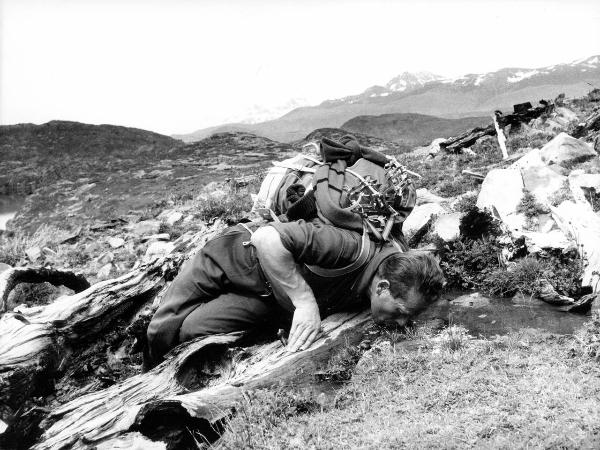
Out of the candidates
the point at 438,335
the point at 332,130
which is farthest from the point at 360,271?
the point at 332,130

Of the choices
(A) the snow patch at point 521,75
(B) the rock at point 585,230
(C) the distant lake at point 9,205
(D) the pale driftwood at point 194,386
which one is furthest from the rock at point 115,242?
(A) the snow patch at point 521,75

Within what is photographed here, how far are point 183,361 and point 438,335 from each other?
2337mm

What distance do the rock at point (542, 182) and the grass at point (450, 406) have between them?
406cm

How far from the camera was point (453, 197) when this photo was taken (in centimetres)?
964

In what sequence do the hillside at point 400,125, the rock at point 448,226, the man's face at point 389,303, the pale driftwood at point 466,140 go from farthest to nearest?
the hillside at point 400,125 < the pale driftwood at point 466,140 < the rock at point 448,226 < the man's face at point 389,303

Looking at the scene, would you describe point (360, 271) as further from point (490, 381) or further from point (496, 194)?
point (496, 194)

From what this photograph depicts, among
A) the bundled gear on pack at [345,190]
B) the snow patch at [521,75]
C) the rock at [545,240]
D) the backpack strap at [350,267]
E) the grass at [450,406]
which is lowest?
the grass at [450,406]

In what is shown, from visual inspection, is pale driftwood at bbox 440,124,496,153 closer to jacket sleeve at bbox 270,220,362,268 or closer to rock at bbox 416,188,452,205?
rock at bbox 416,188,452,205

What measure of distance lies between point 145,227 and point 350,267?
33.0ft

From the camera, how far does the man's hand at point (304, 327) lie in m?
3.89

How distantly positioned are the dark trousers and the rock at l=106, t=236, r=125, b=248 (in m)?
7.61

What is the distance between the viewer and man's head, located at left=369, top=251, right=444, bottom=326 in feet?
Result: 12.9

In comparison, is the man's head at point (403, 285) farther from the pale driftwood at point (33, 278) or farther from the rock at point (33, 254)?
the rock at point (33, 254)

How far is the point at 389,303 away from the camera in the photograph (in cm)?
407
